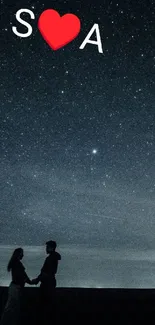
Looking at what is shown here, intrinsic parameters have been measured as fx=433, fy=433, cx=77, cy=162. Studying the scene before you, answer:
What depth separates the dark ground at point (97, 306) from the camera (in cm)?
878

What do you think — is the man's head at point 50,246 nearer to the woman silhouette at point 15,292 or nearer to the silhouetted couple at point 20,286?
the silhouetted couple at point 20,286

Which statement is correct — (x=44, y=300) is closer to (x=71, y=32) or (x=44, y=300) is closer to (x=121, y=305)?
(x=121, y=305)

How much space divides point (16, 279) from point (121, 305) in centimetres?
308

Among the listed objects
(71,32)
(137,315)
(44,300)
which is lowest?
(137,315)

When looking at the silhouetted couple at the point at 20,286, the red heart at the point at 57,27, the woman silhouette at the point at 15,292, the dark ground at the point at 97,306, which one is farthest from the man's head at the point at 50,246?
the red heart at the point at 57,27

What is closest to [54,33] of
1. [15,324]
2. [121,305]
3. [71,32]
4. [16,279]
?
[71,32]

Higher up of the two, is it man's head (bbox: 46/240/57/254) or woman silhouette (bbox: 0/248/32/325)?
man's head (bbox: 46/240/57/254)

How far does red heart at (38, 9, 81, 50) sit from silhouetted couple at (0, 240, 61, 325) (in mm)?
3728

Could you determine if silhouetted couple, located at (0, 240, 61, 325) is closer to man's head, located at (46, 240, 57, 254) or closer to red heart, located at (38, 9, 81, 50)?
man's head, located at (46, 240, 57, 254)

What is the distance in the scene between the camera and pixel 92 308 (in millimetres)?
9625

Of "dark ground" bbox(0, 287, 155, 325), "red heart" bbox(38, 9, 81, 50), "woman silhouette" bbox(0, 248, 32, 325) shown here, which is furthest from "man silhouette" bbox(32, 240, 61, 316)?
"red heart" bbox(38, 9, 81, 50)

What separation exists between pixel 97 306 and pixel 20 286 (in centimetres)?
256

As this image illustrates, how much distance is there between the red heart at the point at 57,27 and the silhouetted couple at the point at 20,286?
12.2ft

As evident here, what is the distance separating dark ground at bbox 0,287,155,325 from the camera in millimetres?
8781
